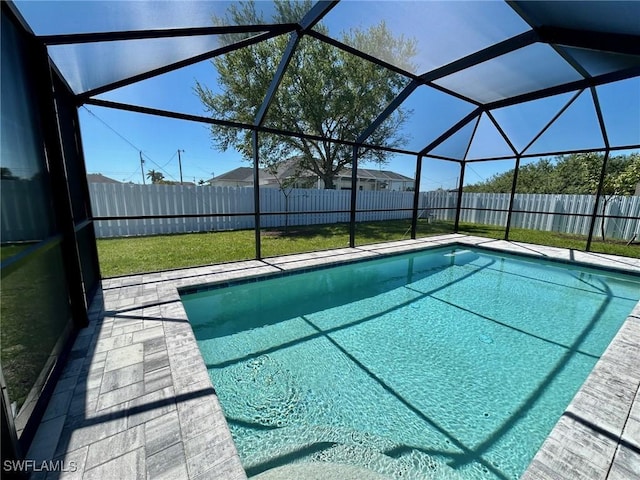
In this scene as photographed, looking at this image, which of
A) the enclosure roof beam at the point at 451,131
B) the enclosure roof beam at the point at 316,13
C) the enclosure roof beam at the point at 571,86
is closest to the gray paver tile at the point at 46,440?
the enclosure roof beam at the point at 316,13

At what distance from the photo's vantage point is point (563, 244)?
8.09 m

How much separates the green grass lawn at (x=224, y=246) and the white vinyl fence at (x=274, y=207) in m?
0.67

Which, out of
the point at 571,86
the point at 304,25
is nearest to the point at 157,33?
the point at 304,25

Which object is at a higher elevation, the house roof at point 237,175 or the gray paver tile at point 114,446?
the house roof at point 237,175

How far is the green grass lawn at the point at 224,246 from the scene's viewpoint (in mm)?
5602

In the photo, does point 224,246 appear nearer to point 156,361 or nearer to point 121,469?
point 156,361

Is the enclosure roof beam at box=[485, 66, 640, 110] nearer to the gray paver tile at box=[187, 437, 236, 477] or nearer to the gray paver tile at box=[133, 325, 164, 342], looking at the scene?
the gray paver tile at box=[187, 437, 236, 477]

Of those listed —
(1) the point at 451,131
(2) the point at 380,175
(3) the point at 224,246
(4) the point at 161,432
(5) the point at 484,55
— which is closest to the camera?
(4) the point at 161,432

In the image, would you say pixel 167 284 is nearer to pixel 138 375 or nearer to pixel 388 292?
pixel 138 375

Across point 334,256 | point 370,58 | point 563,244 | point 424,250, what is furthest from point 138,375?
point 563,244

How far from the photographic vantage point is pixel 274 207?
1120 centimetres

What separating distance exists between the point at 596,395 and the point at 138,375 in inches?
136

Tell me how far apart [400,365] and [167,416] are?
7.20 ft

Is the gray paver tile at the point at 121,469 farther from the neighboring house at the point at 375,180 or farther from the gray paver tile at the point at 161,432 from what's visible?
the neighboring house at the point at 375,180
